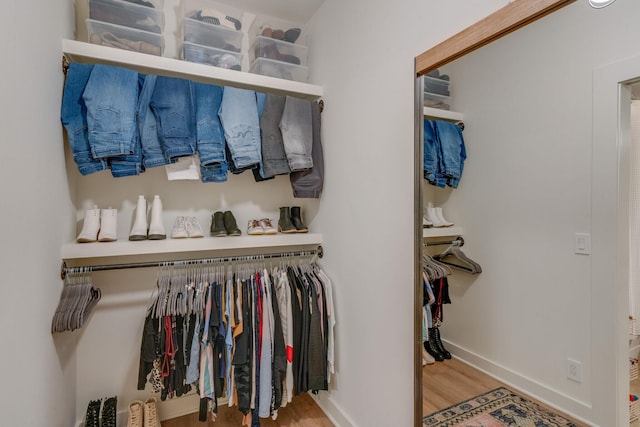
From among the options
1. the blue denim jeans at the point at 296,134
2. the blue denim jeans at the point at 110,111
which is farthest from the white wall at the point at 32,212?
the blue denim jeans at the point at 296,134

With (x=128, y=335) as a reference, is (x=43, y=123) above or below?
above

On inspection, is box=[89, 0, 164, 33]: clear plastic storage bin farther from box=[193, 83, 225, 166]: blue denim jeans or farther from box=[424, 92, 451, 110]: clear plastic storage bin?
box=[424, 92, 451, 110]: clear plastic storage bin

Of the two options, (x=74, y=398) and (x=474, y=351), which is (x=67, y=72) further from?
(x=474, y=351)

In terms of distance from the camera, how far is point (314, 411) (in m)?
2.05

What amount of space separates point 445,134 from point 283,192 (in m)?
1.37

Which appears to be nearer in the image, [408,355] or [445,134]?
[445,134]

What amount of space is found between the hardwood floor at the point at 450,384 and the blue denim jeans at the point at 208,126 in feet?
4.67

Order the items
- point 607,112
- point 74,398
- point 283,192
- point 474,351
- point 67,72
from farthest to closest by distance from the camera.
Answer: point 283,192 → point 74,398 → point 67,72 → point 474,351 → point 607,112

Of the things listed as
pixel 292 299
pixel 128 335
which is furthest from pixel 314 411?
pixel 128 335

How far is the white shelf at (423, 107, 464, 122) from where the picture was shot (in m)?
1.12

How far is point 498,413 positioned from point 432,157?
88cm

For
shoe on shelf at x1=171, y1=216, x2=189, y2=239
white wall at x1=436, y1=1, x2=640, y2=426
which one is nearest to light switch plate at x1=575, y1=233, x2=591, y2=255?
white wall at x1=436, y1=1, x2=640, y2=426

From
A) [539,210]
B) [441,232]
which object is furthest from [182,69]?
[539,210]

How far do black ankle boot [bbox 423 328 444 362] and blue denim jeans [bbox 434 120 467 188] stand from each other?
0.61 m
